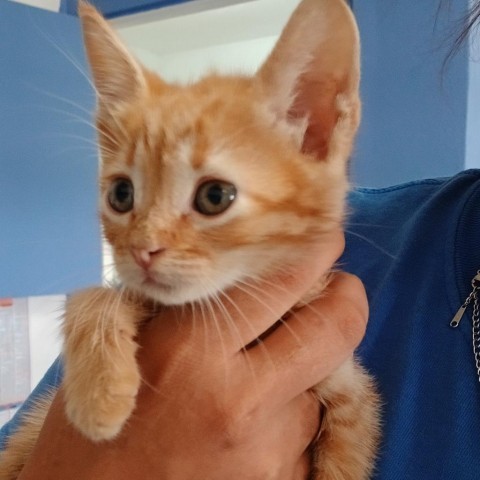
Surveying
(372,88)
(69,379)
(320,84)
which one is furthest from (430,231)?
(372,88)

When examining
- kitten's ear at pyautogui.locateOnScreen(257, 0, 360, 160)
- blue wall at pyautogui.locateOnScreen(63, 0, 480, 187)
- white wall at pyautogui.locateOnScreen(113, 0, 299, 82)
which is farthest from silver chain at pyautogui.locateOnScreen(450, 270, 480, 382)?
white wall at pyautogui.locateOnScreen(113, 0, 299, 82)

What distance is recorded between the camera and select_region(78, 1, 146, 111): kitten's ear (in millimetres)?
956

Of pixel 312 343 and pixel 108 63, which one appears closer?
pixel 312 343

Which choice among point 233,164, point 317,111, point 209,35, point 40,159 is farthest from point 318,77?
point 209,35

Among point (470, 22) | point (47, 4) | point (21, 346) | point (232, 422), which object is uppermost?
point (47, 4)

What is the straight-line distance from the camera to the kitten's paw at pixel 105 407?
30.0 inches

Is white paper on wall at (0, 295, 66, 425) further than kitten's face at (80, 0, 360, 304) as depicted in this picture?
Yes

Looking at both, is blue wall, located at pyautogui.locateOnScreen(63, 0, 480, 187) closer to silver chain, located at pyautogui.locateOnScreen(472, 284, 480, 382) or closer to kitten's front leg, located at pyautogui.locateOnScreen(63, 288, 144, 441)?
silver chain, located at pyautogui.locateOnScreen(472, 284, 480, 382)

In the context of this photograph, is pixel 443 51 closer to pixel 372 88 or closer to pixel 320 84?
pixel 372 88

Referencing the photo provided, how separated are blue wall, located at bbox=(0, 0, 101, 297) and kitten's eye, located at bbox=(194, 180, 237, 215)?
1.62 metres

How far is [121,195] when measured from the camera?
35.4 inches

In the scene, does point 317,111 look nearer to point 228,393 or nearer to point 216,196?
point 216,196

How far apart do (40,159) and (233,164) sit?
196cm

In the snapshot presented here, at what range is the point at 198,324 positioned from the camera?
85cm
